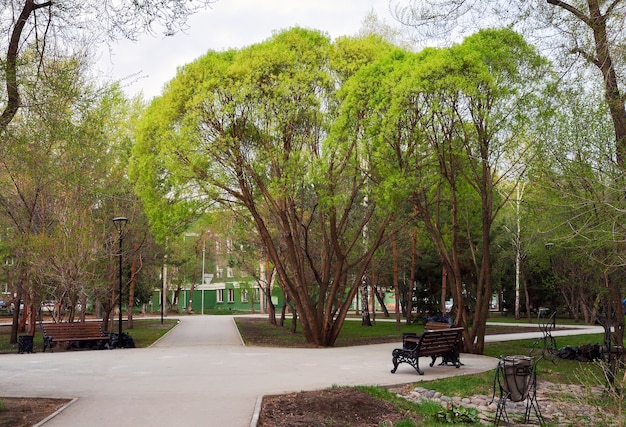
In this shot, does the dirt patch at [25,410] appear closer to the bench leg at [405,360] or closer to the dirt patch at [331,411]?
the dirt patch at [331,411]

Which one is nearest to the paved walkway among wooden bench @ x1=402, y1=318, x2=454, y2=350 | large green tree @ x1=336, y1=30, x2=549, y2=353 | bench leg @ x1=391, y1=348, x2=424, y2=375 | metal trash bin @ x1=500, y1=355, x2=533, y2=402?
bench leg @ x1=391, y1=348, x2=424, y2=375

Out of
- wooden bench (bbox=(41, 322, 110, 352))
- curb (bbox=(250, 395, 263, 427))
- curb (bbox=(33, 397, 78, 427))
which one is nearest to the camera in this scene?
curb (bbox=(250, 395, 263, 427))

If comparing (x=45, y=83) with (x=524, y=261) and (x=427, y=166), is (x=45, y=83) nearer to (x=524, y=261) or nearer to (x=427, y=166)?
(x=427, y=166)

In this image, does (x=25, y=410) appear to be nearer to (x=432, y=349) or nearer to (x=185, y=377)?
(x=185, y=377)

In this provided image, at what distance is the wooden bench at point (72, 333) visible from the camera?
18000mm

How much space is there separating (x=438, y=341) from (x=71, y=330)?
11.4m

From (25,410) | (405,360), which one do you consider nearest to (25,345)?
(25,410)

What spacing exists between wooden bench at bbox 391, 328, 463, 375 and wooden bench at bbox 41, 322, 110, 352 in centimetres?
1000

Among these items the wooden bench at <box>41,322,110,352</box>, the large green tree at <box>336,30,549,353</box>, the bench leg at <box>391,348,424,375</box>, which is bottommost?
the bench leg at <box>391,348,424,375</box>

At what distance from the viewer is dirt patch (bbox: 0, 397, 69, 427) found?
7590 mm

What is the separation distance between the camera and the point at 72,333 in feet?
60.7

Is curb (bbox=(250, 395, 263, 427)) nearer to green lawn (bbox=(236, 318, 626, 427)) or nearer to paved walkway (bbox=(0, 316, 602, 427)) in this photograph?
paved walkway (bbox=(0, 316, 602, 427))

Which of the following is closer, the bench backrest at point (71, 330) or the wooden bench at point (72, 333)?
the wooden bench at point (72, 333)

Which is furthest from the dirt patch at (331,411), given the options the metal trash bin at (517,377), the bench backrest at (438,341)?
the bench backrest at (438,341)
